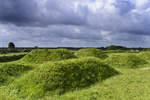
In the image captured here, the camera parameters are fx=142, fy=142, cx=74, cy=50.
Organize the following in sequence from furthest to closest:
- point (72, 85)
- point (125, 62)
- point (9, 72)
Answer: point (125, 62), point (9, 72), point (72, 85)

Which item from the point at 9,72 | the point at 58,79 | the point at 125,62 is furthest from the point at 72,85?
the point at 125,62

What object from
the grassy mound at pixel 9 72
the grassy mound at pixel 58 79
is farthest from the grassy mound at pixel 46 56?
the grassy mound at pixel 58 79

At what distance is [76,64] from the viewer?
60.8ft

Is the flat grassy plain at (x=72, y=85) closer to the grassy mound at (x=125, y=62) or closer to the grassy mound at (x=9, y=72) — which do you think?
the grassy mound at (x=9, y=72)

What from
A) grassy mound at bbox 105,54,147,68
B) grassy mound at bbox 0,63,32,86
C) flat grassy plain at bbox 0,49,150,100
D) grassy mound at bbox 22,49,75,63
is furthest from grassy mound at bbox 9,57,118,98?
grassy mound at bbox 22,49,75,63

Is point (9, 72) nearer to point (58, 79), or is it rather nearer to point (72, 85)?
point (58, 79)

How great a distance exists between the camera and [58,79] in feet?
48.8

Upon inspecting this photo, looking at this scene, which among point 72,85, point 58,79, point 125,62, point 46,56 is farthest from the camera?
point 46,56

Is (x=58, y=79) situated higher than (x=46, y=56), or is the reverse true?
(x=46, y=56)

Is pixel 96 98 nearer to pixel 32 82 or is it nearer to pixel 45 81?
pixel 45 81

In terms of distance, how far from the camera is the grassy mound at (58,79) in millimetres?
13466

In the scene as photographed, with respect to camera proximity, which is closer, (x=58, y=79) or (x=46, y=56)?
(x=58, y=79)

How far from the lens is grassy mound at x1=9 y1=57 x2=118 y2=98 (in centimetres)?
1347

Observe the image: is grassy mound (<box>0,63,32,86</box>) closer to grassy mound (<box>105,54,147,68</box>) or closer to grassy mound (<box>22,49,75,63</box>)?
grassy mound (<box>22,49,75,63</box>)
